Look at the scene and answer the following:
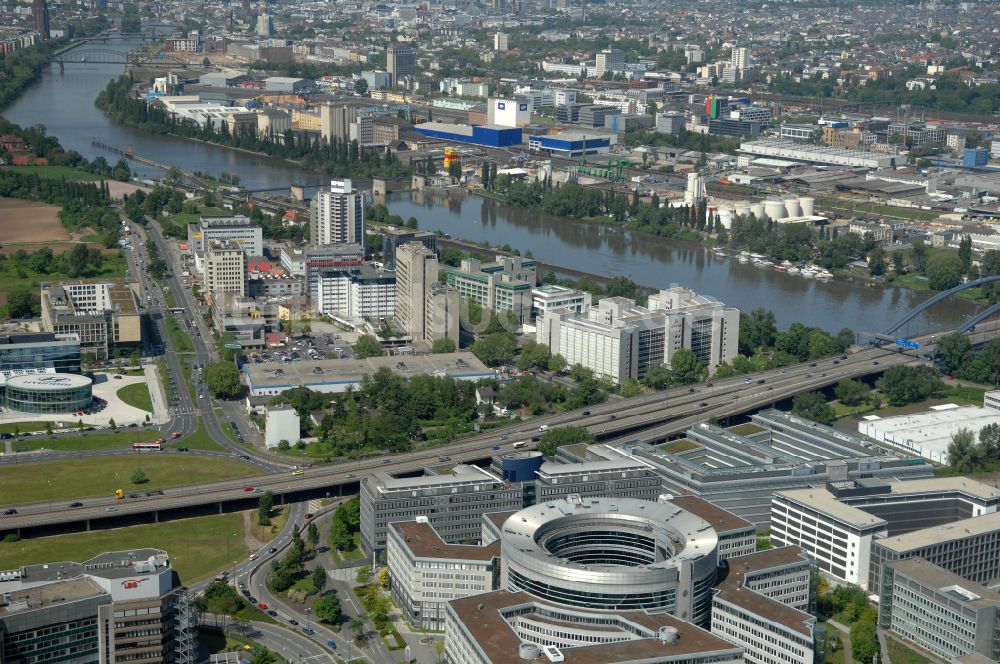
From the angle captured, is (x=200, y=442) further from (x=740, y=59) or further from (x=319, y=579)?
(x=740, y=59)

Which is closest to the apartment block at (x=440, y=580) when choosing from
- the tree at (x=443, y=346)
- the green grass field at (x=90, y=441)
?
the green grass field at (x=90, y=441)

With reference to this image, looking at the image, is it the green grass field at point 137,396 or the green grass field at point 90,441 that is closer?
the green grass field at point 90,441

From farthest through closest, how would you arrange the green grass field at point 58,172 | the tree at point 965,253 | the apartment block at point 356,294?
the green grass field at point 58,172 < the tree at point 965,253 < the apartment block at point 356,294

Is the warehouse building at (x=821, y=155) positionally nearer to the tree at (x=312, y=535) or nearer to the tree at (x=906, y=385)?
the tree at (x=906, y=385)

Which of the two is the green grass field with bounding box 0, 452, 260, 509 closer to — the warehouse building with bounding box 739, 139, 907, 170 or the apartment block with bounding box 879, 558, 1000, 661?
the apartment block with bounding box 879, 558, 1000, 661

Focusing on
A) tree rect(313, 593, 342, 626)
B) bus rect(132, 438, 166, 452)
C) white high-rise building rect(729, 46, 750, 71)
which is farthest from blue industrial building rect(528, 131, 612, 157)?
tree rect(313, 593, 342, 626)

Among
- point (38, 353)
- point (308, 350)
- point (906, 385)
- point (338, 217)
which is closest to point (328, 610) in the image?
point (38, 353)

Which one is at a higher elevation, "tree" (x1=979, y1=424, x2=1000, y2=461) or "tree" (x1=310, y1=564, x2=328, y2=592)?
"tree" (x1=979, y1=424, x2=1000, y2=461)
